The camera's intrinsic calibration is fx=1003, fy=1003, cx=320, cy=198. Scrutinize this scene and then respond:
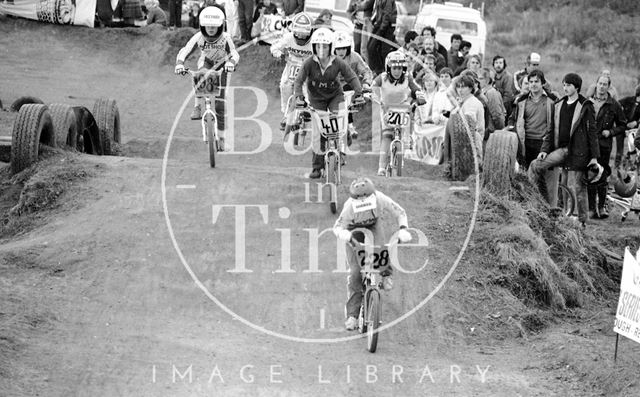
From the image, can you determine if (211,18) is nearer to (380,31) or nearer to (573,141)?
(573,141)

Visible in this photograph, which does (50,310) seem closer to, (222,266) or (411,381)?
(222,266)

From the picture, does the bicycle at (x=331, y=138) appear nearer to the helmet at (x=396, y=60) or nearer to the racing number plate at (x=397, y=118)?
the racing number plate at (x=397, y=118)

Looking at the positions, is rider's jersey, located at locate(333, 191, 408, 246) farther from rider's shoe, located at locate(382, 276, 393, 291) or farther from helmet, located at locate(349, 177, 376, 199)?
rider's shoe, located at locate(382, 276, 393, 291)

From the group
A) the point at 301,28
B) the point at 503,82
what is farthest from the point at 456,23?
the point at 301,28

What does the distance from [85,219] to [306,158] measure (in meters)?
7.67

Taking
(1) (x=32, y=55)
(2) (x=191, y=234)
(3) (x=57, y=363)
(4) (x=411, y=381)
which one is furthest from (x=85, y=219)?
(1) (x=32, y=55)

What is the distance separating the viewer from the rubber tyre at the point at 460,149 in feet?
49.2

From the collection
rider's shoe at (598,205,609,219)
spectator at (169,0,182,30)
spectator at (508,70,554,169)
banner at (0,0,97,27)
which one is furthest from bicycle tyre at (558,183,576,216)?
banner at (0,0,97,27)

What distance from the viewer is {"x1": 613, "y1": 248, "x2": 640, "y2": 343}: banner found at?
28.8 ft

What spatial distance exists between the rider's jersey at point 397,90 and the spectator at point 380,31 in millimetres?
5928

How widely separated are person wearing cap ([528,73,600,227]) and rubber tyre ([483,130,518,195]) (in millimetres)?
818

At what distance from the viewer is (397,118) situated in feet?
50.3

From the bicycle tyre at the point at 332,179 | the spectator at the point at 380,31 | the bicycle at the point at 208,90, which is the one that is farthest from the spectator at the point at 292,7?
the bicycle tyre at the point at 332,179

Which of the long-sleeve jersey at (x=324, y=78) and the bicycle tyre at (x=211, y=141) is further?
the bicycle tyre at (x=211, y=141)
